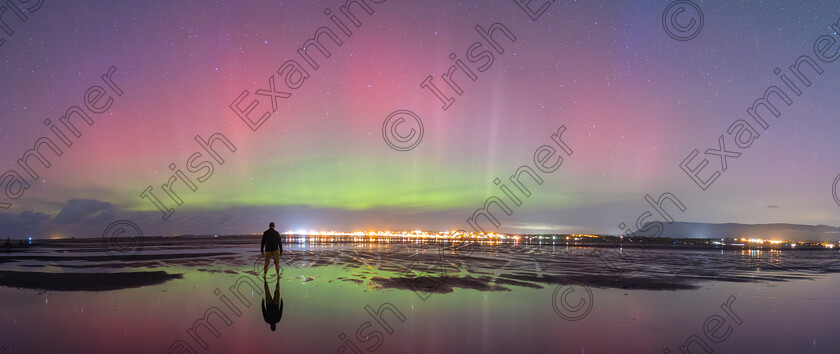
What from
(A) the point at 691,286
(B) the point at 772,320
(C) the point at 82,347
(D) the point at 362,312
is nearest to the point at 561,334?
(D) the point at 362,312

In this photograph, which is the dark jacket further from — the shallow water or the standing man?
the shallow water

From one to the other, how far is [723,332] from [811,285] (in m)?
11.2

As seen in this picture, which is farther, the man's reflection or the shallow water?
the man's reflection

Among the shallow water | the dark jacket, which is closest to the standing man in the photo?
the dark jacket

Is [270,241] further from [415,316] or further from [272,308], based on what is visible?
[415,316]

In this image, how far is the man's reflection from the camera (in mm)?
8513

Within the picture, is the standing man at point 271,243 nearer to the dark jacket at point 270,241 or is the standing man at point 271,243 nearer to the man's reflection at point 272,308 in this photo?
the dark jacket at point 270,241

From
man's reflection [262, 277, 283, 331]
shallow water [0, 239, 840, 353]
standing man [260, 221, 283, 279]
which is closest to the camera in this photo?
shallow water [0, 239, 840, 353]

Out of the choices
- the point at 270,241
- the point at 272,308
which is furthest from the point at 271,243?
the point at 272,308

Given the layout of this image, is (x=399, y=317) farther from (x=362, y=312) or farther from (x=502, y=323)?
(x=502, y=323)

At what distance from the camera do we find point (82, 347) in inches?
259

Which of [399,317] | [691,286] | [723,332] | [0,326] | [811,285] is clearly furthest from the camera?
[811,285]

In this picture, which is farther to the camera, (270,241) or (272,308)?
(270,241)

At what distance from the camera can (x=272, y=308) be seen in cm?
963
